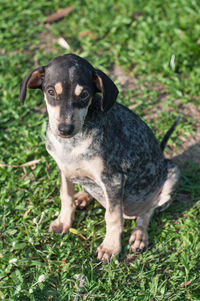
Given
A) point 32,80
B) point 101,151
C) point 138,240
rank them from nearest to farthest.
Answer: point 32,80
point 101,151
point 138,240

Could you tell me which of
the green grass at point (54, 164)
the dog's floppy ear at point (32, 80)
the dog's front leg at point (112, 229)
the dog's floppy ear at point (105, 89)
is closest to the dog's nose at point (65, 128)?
the dog's floppy ear at point (105, 89)

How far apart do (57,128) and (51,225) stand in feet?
5.43

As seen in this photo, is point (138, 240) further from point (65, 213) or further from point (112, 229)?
point (65, 213)

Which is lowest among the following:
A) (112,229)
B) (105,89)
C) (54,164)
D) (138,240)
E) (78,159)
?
(138,240)

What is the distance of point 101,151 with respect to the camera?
3.89 m

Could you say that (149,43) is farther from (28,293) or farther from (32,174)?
(28,293)

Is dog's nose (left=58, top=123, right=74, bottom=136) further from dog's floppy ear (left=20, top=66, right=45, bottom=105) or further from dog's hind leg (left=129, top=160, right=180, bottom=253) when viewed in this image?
dog's hind leg (left=129, top=160, right=180, bottom=253)

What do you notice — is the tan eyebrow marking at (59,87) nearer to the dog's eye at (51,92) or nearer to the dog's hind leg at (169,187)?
the dog's eye at (51,92)

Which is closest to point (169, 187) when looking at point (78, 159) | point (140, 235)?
point (140, 235)

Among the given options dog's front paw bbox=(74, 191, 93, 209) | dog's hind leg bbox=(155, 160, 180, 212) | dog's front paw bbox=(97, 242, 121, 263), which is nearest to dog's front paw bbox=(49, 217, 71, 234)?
dog's front paw bbox=(74, 191, 93, 209)

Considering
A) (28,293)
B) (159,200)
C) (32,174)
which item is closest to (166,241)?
(159,200)

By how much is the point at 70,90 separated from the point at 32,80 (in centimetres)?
53

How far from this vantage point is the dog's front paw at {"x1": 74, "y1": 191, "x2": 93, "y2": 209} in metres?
4.97

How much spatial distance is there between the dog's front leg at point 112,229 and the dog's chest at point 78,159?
304 mm
